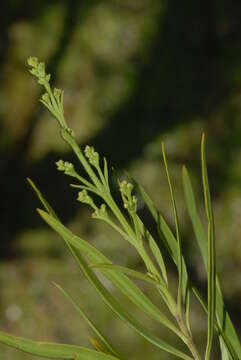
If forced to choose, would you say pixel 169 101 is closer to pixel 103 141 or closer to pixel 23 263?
pixel 103 141

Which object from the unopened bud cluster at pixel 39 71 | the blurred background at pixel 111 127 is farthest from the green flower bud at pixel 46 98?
the blurred background at pixel 111 127

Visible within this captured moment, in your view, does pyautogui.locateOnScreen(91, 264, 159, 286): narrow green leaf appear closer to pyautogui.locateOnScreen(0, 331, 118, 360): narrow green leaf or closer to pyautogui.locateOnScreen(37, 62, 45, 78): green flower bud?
pyautogui.locateOnScreen(0, 331, 118, 360): narrow green leaf

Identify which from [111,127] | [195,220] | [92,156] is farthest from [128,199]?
[111,127]

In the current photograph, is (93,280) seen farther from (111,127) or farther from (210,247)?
→ (111,127)

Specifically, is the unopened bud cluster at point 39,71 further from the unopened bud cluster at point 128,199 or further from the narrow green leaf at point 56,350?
the narrow green leaf at point 56,350

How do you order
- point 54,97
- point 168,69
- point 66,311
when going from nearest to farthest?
1. point 54,97
2. point 66,311
3. point 168,69

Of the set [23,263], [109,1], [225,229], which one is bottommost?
[225,229]

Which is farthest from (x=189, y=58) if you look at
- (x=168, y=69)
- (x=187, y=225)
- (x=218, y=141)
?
(x=187, y=225)

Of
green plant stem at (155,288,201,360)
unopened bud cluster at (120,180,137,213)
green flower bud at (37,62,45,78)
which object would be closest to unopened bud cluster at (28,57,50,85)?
green flower bud at (37,62,45,78)
